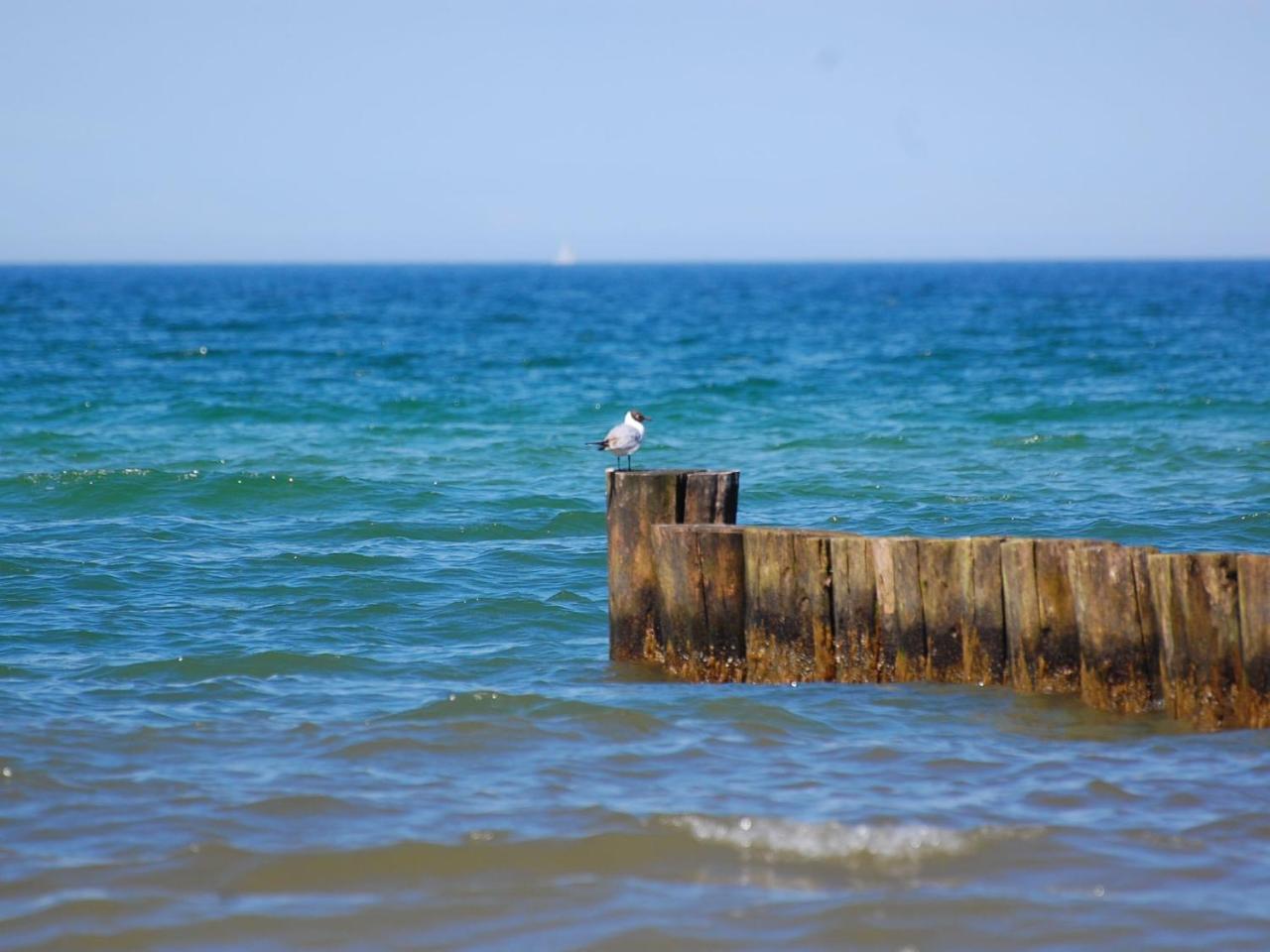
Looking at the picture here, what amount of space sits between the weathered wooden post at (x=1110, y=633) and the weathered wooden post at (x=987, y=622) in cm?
39

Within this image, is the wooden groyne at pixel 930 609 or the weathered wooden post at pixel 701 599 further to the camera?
the weathered wooden post at pixel 701 599

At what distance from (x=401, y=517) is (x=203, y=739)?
750cm

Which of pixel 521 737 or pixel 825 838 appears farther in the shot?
pixel 521 737

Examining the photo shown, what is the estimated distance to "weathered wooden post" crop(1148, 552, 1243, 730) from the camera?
6.55m

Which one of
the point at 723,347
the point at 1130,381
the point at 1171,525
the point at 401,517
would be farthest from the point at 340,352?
the point at 1171,525

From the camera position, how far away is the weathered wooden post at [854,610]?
752 cm

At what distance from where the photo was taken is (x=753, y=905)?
5.25m

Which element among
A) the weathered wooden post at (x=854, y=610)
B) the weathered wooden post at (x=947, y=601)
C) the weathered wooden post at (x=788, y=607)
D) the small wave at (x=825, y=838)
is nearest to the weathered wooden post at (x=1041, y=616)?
the weathered wooden post at (x=947, y=601)

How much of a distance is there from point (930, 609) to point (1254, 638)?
161 centimetres

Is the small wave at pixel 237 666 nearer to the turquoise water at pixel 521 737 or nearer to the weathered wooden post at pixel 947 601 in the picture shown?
the turquoise water at pixel 521 737

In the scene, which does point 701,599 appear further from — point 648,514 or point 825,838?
point 825,838

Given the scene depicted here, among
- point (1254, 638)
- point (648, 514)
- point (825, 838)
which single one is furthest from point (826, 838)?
point (648, 514)

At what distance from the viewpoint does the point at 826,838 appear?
580cm

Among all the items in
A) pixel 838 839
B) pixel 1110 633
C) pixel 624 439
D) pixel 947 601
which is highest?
pixel 624 439
